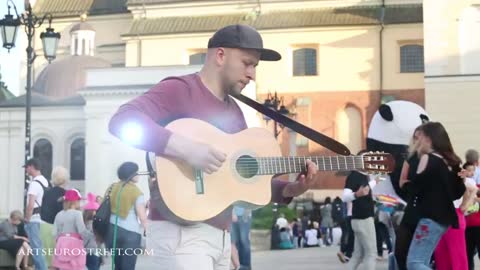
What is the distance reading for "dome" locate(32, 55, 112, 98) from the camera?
161 ft

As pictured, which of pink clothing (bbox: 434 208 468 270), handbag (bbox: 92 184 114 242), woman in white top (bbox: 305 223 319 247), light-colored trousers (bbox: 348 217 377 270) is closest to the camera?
pink clothing (bbox: 434 208 468 270)

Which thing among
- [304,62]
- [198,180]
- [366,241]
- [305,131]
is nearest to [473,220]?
[366,241]

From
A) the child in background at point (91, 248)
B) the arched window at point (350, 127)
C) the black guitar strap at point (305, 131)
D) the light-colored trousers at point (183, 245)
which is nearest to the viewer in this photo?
the light-colored trousers at point (183, 245)

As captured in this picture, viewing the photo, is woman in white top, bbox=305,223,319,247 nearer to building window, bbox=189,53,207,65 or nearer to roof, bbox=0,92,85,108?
roof, bbox=0,92,85,108

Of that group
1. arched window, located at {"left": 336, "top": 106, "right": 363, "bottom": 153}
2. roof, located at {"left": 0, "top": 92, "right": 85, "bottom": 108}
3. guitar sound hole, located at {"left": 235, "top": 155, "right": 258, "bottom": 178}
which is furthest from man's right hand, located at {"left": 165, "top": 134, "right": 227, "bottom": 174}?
arched window, located at {"left": 336, "top": 106, "right": 363, "bottom": 153}

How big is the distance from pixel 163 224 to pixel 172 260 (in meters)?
0.16

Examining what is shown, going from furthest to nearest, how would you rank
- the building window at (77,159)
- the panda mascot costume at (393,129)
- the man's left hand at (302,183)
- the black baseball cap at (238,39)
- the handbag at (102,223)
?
the building window at (77,159) → the panda mascot costume at (393,129) → the handbag at (102,223) → the man's left hand at (302,183) → the black baseball cap at (238,39)

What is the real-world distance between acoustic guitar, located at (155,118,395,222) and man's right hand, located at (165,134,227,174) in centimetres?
6

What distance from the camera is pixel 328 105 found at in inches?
1813

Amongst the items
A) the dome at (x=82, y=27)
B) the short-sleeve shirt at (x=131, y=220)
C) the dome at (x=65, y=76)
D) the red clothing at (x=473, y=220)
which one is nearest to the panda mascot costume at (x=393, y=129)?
the red clothing at (x=473, y=220)

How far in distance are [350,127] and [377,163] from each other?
4247 centimetres

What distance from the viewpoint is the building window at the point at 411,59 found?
149 feet

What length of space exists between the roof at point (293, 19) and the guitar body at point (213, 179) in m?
42.7

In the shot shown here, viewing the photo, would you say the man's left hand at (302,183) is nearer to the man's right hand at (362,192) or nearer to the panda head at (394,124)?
the panda head at (394,124)
